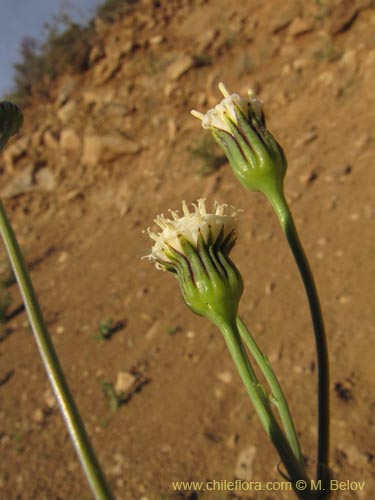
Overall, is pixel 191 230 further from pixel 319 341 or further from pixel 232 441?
pixel 232 441

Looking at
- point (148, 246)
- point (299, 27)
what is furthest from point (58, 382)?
point (299, 27)

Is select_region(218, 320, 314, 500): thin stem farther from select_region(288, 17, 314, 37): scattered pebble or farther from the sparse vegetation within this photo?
select_region(288, 17, 314, 37): scattered pebble

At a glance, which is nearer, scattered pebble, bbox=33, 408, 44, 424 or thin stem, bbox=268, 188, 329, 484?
thin stem, bbox=268, 188, 329, 484

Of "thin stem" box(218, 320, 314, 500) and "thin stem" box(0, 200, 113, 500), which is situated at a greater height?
"thin stem" box(0, 200, 113, 500)

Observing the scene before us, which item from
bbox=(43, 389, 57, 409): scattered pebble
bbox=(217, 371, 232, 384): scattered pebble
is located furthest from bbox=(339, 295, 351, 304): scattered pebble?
bbox=(43, 389, 57, 409): scattered pebble

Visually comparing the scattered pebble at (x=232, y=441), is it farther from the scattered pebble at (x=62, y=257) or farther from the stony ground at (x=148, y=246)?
the scattered pebble at (x=62, y=257)

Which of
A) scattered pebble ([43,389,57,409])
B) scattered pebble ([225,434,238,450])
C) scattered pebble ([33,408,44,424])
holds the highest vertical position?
scattered pebble ([43,389,57,409])
